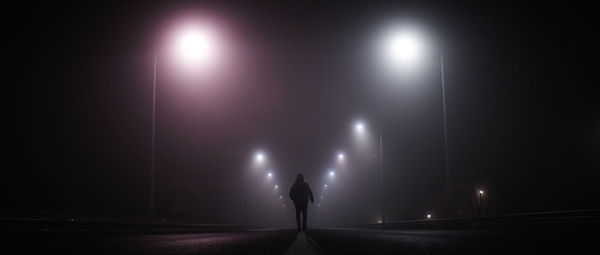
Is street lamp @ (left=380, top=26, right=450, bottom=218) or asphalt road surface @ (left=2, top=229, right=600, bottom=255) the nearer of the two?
asphalt road surface @ (left=2, top=229, right=600, bottom=255)

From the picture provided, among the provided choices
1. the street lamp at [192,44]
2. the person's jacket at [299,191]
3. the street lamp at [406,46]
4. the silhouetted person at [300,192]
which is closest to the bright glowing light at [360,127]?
the street lamp at [406,46]

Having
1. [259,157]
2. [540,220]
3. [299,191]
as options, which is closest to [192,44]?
[299,191]

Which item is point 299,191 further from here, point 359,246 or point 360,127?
point 360,127

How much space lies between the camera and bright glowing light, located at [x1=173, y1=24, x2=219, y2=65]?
73.8 ft

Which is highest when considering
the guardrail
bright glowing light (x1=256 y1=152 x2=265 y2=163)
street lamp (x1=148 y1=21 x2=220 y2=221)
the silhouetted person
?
street lamp (x1=148 y1=21 x2=220 y2=221)

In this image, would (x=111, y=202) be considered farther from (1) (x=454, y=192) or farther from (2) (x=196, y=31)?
A: (1) (x=454, y=192)

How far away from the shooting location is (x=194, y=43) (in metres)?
22.8

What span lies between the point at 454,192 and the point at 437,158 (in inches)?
691

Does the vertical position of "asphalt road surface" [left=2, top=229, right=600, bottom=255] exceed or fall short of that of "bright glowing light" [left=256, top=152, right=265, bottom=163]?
it falls short

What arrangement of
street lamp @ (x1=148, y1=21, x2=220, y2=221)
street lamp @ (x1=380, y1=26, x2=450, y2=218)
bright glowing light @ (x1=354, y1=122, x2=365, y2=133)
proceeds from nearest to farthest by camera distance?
street lamp @ (x1=148, y1=21, x2=220, y2=221), street lamp @ (x1=380, y1=26, x2=450, y2=218), bright glowing light @ (x1=354, y1=122, x2=365, y2=133)

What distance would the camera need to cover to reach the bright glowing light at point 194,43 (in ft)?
73.8

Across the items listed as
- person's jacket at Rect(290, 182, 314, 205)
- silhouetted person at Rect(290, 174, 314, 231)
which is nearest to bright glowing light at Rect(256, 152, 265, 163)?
silhouetted person at Rect(290, 174, 314, 231)

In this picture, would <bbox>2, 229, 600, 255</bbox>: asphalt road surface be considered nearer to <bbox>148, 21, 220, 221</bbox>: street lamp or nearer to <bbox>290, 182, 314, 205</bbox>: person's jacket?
<bbox>290, 182, 314, 205</bbox>: person's jacket

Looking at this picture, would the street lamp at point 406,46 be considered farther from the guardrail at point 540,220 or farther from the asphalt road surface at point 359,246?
the asphalt road surface at point 359,246
